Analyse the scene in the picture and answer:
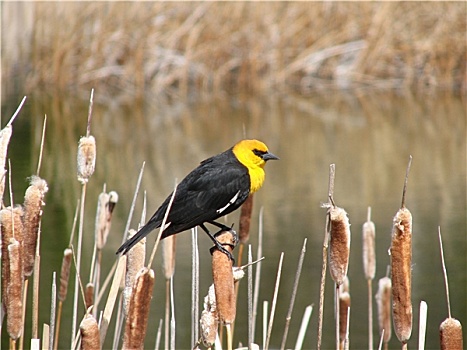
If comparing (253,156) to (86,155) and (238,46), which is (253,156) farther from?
(238,46)

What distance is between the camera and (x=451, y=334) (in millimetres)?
1633

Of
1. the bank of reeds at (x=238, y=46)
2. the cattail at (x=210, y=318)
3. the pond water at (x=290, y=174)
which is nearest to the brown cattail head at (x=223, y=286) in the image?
the cattail at (x=210, y=318)

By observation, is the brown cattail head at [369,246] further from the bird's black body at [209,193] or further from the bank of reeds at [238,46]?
the bank of reeds at [238,46]

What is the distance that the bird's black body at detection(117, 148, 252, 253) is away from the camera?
87.7 inches

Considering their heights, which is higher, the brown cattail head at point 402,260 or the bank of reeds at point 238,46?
the bank of reeds at point 238,46

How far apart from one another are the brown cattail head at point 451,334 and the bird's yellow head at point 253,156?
93 centimetres

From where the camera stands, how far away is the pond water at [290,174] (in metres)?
4.01

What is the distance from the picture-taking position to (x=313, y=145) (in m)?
6.84

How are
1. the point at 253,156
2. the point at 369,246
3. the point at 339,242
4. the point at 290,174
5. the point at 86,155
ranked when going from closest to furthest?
the point at 339,242 → the point at 86,155 → the point at 369,246 → the point at 253,156 → the point at 290,174

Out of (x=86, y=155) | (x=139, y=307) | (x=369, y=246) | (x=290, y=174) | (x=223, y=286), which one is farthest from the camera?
(x=290, y=174)

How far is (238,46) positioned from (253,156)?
5917 millimetres

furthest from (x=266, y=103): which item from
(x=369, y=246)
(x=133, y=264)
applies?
(x=133, y=264)

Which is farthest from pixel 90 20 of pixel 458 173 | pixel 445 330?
pixel 445 330

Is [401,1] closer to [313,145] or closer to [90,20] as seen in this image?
[313,145]
